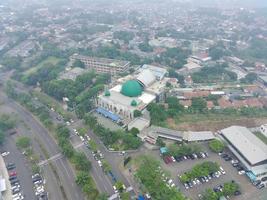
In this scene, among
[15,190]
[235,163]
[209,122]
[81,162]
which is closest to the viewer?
[15,190]

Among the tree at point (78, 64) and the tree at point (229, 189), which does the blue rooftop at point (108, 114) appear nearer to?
the tree at point (229, 189)

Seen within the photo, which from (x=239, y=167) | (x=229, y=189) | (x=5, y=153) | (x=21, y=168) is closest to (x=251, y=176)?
(x=239, y=167)

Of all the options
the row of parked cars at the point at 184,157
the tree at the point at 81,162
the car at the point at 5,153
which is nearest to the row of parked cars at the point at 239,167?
the row of parked cars at the point at 184,157

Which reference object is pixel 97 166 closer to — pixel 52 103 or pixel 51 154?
pixel 51 154

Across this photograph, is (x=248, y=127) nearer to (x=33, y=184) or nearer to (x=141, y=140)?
(x=141, y=140)

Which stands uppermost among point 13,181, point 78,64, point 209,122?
point 209,122

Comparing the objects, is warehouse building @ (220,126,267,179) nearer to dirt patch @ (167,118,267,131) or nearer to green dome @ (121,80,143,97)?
dirt patch @ (167,118,267,131)
